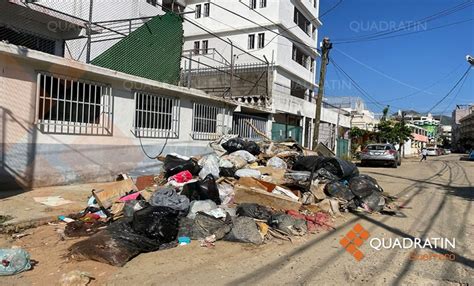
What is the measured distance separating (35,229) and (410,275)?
5.26 metres

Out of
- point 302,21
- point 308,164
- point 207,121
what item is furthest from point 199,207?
point 302,21

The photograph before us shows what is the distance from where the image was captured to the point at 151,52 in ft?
35.5

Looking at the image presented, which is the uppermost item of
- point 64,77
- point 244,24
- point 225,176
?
point 244,24

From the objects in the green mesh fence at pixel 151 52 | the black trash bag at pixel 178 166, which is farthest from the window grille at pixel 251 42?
the black trash bag at pixel 178 166

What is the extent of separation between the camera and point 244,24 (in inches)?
962

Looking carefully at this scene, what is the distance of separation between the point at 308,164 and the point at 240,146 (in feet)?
8.13

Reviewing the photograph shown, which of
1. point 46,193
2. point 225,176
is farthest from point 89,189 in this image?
point 225,176

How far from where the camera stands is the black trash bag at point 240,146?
36.9 feet

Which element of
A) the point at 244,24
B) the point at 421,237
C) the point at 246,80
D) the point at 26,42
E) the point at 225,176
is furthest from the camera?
the point at 244,24

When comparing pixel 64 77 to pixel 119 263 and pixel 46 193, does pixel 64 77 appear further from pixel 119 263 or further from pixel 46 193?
pixel 119 263

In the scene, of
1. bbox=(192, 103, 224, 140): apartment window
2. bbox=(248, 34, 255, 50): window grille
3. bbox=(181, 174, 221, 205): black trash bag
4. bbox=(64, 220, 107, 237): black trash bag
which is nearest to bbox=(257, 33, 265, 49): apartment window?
bbox=(248, 34, 255, 50): window grille

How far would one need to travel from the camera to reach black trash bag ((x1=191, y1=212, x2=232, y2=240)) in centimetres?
547

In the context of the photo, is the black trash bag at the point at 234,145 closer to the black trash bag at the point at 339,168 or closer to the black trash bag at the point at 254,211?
the black trash bag at the point at 339,168

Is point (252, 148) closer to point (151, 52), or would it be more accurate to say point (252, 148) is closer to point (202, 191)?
point (151, 52)
